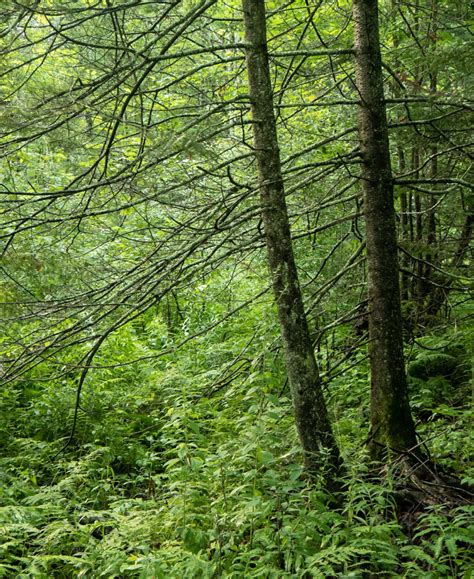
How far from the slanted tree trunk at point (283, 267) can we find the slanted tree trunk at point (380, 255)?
478mm

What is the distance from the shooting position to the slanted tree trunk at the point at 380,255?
14.3 ft

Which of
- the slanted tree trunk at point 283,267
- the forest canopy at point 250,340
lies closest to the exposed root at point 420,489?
the forest canopy at point 250,340

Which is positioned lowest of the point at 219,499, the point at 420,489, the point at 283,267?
the point at 420,489

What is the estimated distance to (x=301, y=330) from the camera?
4.27m

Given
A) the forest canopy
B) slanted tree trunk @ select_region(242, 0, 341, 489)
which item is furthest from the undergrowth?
slanted tree trunk @ select_region(242, 0, 341, 489)

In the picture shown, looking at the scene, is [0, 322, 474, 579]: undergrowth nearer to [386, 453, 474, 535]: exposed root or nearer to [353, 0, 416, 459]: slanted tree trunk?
[386, 453, 474, 535]: exposed root

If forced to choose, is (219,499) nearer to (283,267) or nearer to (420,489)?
(420,489)

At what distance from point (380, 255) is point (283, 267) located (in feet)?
2.58

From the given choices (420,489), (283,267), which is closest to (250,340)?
(283,267)

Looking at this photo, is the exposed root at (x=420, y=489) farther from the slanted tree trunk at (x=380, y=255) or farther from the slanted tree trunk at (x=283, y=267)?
the slanted tree trunk at (x=283, y=267)

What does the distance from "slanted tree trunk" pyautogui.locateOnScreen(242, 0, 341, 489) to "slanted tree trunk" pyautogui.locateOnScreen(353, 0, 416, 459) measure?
18.8 inches

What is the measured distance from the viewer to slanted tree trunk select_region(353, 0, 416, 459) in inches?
171

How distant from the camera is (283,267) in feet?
13.9

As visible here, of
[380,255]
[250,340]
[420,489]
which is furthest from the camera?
[250,340]
